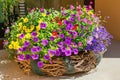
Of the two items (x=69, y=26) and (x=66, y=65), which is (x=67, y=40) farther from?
(x=66, y=65)

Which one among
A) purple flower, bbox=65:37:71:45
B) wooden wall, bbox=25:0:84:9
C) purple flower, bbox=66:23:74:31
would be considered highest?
wooden wall, bbox=25:0:84:9

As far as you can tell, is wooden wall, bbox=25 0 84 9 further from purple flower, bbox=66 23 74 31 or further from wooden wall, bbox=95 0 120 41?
purple flower, bbox=66 23 74 31

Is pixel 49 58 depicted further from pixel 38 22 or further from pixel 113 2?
pixel 113 2

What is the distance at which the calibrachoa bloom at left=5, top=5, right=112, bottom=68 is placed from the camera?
3031mm

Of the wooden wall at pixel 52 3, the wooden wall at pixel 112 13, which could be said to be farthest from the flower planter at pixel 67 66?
the wooden wall at pixel 52 3

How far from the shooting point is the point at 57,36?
307 centimetres

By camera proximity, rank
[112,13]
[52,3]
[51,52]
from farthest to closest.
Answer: [52,3] < [112,13] < [51,52]

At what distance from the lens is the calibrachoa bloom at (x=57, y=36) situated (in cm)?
303

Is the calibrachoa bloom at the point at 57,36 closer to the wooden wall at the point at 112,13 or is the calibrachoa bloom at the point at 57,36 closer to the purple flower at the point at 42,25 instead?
the purple flower at the point at 42,25

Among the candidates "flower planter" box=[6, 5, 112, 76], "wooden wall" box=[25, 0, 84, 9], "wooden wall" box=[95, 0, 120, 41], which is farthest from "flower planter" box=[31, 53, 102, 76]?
"wooden wall" box=[25, 0, 84, 9]

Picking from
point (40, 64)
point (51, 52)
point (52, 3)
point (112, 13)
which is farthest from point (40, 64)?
point (52, 3)

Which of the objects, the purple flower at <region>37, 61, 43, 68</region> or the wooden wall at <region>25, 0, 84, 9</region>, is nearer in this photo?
the purple flower at <region>37, 61, 43, 68</region>

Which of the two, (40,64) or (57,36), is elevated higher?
(57,36)

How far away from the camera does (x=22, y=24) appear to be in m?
3.36
